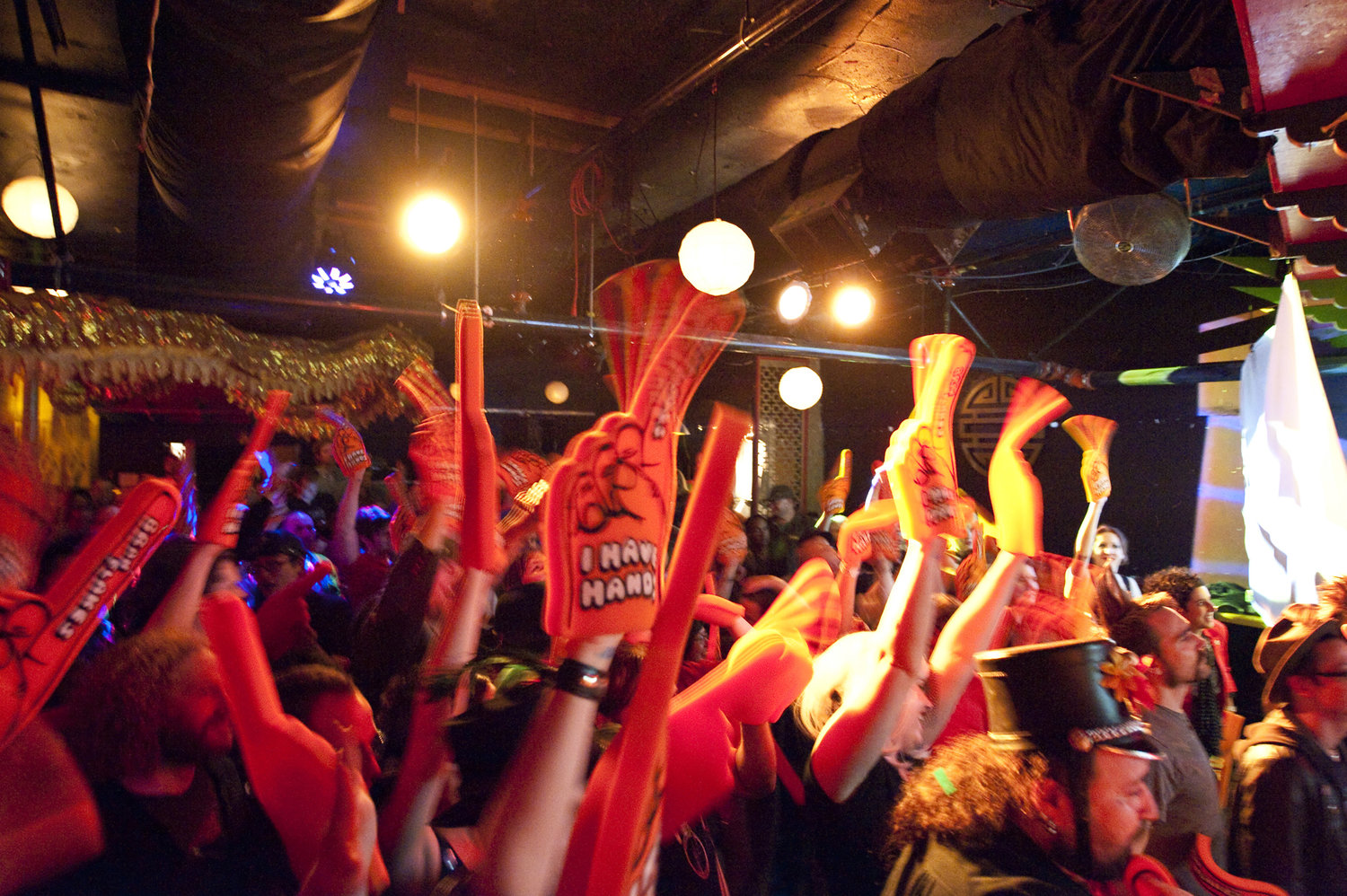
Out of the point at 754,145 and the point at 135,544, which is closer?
the point at 135,544

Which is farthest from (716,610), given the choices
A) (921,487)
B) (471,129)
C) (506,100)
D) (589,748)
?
(471,129)

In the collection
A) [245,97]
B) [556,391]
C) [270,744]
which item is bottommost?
[270,744]

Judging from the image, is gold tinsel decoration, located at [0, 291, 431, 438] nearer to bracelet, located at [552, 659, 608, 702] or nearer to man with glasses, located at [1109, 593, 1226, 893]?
bracelet, located at [552, 659, 608, 702]

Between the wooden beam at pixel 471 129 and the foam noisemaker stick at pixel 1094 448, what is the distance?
145 inches

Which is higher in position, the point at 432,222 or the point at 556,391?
the point at 432,222

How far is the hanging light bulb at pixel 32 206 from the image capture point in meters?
3.95

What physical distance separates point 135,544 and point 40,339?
3826mm

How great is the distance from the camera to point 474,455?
1.14m

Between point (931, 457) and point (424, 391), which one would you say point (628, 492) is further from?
point (424, 391)

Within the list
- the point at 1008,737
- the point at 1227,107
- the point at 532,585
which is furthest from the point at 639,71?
the point at 1008,737

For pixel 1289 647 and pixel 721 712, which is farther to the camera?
pixel 1289 647

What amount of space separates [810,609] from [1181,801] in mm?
1298

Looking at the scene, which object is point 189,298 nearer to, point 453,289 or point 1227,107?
point 453,289

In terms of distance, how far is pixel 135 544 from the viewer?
170 cm
